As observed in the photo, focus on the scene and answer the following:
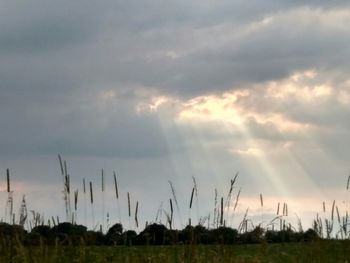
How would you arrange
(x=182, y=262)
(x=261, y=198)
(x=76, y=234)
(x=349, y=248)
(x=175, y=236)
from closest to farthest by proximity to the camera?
(x=182, y=262), (x=175, y=236), (x=76, y=234), (x=261, y=198), (x=349, y=248)

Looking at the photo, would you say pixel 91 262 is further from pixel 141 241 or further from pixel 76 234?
pixel 141 241

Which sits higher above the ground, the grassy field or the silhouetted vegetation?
the silhouetted vegetation

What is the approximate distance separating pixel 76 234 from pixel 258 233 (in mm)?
2766

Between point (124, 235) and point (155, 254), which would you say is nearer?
point (155, 254)

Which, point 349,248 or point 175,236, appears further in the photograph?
point 349,248

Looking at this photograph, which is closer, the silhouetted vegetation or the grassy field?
the grassy field

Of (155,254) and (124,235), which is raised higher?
(124,235)

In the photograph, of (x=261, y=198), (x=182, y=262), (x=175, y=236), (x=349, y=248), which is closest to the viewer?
(x=182, y=262)

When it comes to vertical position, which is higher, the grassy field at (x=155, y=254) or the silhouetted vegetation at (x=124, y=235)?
the silhouetted vegetation at (x=124, y=235)

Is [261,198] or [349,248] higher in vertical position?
[261,198]

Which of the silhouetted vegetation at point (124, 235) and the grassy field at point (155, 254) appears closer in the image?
the grassy field at point (155, 254)

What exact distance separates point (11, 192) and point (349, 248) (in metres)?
7.45

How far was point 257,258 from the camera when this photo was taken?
9.36 m

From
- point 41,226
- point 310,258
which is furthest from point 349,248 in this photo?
point 41,226
